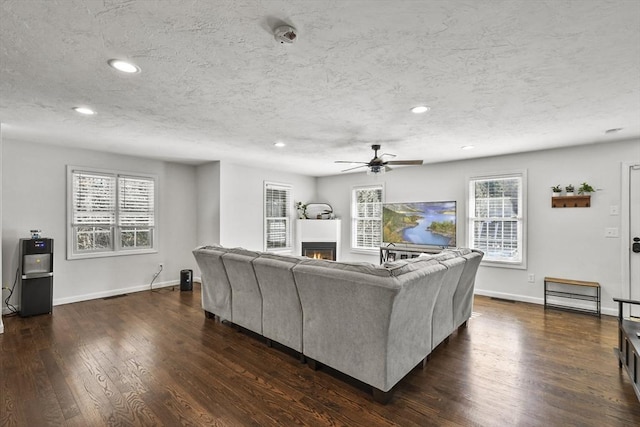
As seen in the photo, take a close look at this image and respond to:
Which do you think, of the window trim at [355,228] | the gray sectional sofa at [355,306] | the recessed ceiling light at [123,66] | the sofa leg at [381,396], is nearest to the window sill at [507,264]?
the gray sectional sofa at [355,306]

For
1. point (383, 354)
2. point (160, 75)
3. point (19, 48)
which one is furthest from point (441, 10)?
point (19, 48)

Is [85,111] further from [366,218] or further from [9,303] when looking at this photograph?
[366,218]

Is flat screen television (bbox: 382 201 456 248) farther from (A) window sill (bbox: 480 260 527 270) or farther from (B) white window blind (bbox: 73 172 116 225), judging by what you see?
(B) white window blind (bbox: 73 172 116 225)

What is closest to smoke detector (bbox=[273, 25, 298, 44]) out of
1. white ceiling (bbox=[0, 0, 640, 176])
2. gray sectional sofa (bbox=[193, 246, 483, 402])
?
white ceiling (bbox=[0, 0, 640, 176])

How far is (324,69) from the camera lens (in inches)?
88.1

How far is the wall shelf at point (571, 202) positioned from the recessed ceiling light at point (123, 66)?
223 inches

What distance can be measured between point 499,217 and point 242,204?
484 cm

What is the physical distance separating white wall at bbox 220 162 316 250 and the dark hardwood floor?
242 centimetres

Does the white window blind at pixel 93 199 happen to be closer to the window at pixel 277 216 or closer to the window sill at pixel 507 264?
the window at pixel 277 216

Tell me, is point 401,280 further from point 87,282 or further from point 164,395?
point 87,282

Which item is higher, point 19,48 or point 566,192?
point 19,48

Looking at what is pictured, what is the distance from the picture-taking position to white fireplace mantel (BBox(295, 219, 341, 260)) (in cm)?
722

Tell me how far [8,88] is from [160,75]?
54.7 inches

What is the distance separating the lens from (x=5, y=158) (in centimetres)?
427
